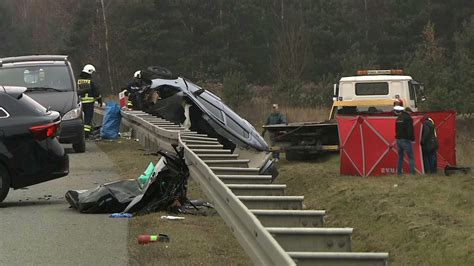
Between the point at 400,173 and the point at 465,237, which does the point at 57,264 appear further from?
the point at 400,173

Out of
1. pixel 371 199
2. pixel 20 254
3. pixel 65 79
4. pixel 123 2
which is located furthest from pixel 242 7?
pixel 20 254

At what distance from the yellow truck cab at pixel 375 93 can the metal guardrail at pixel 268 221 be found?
11744mm

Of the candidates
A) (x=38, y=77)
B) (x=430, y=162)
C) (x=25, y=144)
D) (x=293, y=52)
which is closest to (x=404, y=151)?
(x=430, y=162)

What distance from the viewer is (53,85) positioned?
17500 millimetres

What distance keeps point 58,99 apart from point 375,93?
842cm

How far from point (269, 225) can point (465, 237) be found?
4.07m

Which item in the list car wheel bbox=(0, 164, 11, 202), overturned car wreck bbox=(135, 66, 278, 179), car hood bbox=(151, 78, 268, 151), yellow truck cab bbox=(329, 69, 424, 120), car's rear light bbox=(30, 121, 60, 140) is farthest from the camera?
yellow truck cab bbox=(329, 69, 424, 120)

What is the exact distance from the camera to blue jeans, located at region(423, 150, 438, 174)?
15.9 meters

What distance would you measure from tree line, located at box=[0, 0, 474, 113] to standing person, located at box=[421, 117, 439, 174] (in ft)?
115

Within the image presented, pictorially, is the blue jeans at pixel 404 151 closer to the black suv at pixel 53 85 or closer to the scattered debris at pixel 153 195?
the black suv at pixel 53 85

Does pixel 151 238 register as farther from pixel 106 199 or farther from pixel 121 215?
pixel 106 199

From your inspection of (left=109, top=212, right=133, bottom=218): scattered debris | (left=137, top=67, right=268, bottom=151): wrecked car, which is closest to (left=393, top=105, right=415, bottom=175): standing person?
(left=137, top=67, right=268, bottom=151): wrecked car

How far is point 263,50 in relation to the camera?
65.8 metres

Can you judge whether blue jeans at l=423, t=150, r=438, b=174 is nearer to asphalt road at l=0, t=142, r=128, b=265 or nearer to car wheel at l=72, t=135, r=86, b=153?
asphalt road at l=0, t=142, r=128, b=265
